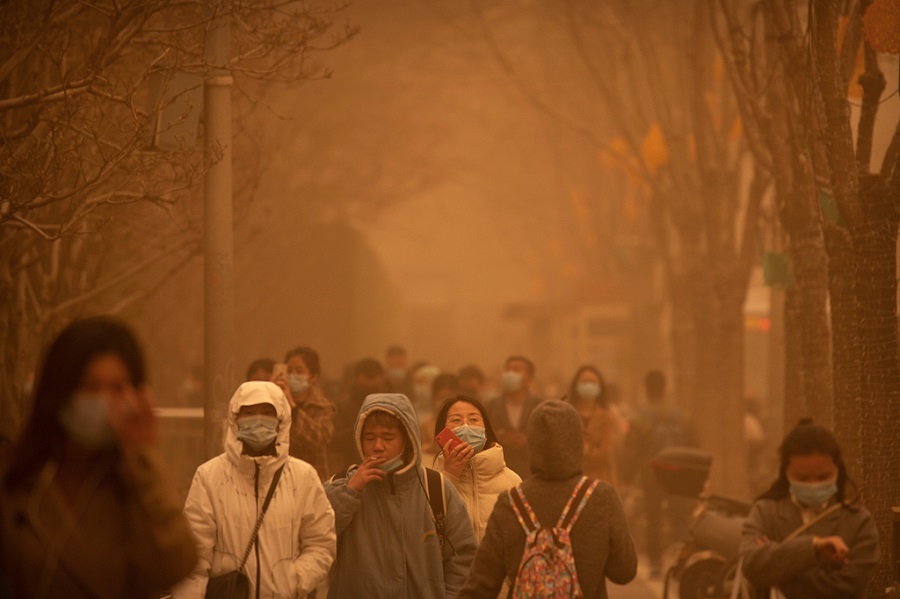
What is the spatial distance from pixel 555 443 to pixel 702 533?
226 inches

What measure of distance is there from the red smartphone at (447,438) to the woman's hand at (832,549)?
2305 millimetres

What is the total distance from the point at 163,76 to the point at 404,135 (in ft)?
104

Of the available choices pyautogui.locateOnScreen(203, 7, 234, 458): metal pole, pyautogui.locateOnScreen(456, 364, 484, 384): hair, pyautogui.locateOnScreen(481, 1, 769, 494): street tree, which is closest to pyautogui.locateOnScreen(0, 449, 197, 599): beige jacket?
pyautogui.locateOnScreen(203, 7, 234, 458): metal pole

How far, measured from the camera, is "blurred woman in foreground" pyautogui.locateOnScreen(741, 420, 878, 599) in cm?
555

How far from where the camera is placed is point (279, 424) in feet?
21.6

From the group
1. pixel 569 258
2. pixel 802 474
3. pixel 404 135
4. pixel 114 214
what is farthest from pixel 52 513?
pixel 569 258

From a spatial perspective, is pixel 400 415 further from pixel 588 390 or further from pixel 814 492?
pixel 588 390

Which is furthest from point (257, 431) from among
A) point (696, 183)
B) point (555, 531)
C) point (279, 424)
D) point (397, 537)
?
point (696, 183)

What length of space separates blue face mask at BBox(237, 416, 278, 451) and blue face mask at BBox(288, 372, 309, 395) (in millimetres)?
4723

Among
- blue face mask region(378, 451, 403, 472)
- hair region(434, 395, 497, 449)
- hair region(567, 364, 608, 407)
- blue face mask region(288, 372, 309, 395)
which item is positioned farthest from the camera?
hair region(567, 364, 608, 407)

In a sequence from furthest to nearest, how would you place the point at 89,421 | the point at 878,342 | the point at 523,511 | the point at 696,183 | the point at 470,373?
the point at 696,183 < the point at 470,373 < the point at 878,342 < the point at 523,511 < the point at 89,421

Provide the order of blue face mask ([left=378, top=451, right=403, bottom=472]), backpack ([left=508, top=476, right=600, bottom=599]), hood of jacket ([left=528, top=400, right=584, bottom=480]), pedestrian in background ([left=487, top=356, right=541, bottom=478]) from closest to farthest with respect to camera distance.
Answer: backpack ([left=508, top=476, right=600, bottom=599]), hood of jacket ([left=528, top=400, right=584, bottom=480]), blue face mask ([left=378, top=451, right=403, bottom=472]), pedestrian in background ([left=487, top=356, right=541, bottom=478])

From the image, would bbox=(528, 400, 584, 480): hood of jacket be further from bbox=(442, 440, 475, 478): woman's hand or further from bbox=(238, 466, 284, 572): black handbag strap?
bbox=(442, 440, 475, 478): woman's hand

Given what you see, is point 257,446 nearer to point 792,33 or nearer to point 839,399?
point 839,399
